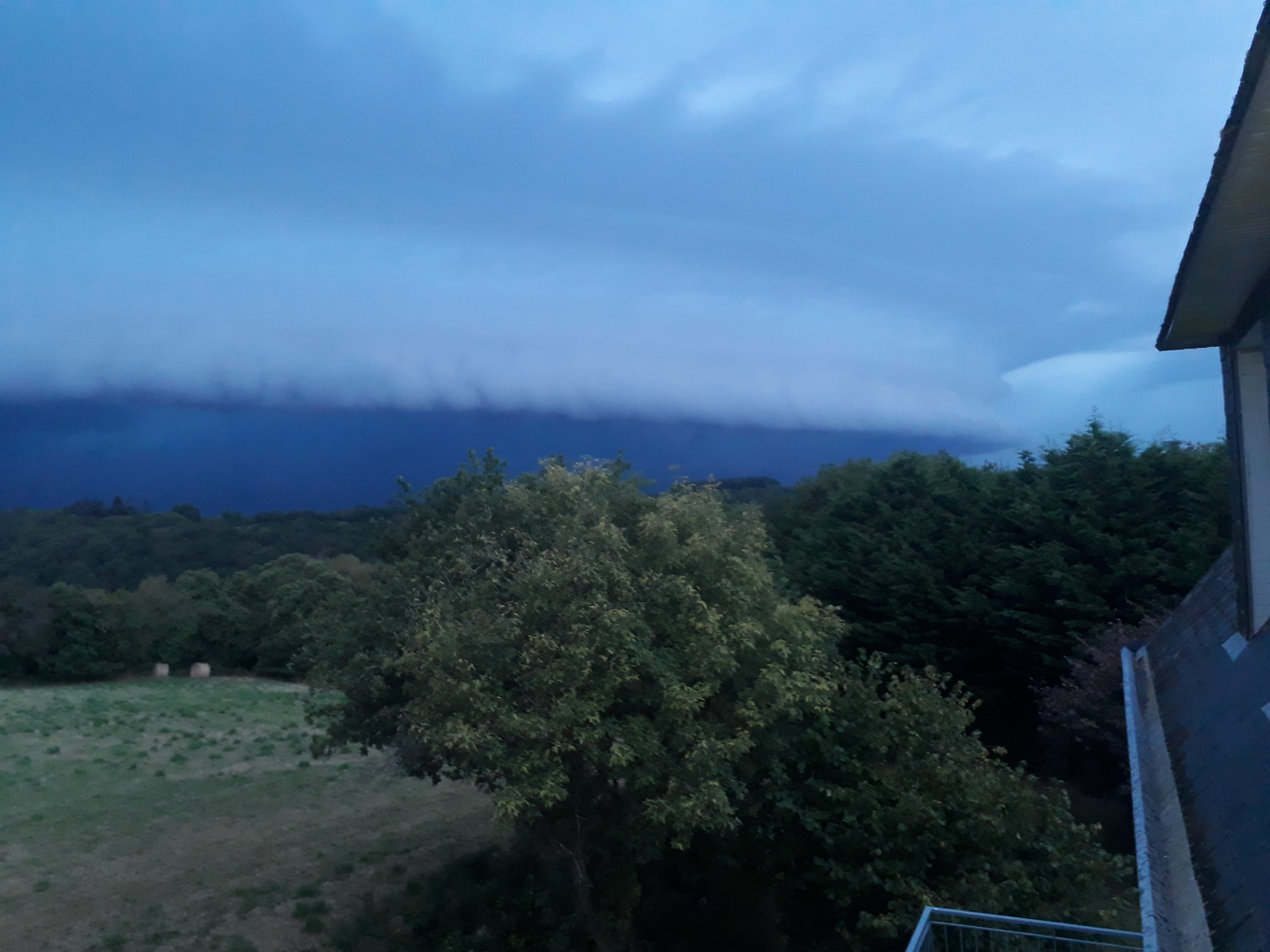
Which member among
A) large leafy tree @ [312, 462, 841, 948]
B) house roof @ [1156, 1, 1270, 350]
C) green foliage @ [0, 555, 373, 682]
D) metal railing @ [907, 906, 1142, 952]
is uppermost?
house roof @ [1156, 1, 1270, 350]

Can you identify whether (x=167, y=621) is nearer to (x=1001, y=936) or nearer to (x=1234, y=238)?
(x=1001, y=936)

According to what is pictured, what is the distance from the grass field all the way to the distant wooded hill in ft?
99.5

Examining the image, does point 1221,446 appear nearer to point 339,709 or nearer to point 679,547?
point 679,547

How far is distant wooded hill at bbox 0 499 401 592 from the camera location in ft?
208

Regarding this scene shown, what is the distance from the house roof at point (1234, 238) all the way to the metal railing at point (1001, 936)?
4.58 m

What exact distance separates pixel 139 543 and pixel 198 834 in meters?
61.1

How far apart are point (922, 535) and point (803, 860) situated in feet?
47.5

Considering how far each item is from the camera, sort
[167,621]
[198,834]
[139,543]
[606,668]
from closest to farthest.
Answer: [606,668]
[198,834]
[167,621]
[139,543]

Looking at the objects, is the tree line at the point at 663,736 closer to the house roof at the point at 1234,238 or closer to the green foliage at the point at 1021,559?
the house roof at the point at 1234,238

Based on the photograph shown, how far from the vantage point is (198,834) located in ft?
61.6

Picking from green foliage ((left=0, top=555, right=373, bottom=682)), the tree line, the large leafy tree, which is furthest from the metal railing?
green foliage ((left=0, top=555, right=373, bottom=682))

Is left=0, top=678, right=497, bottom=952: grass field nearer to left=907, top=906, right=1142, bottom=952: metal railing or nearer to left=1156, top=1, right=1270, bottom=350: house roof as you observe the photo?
left=907, top=906, right=1142, bottom=952: metal railing

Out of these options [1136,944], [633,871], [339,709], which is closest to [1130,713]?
[1136,944]

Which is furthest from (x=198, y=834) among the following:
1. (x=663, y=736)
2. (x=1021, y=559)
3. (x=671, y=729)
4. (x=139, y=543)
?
(x=139, y=543)
